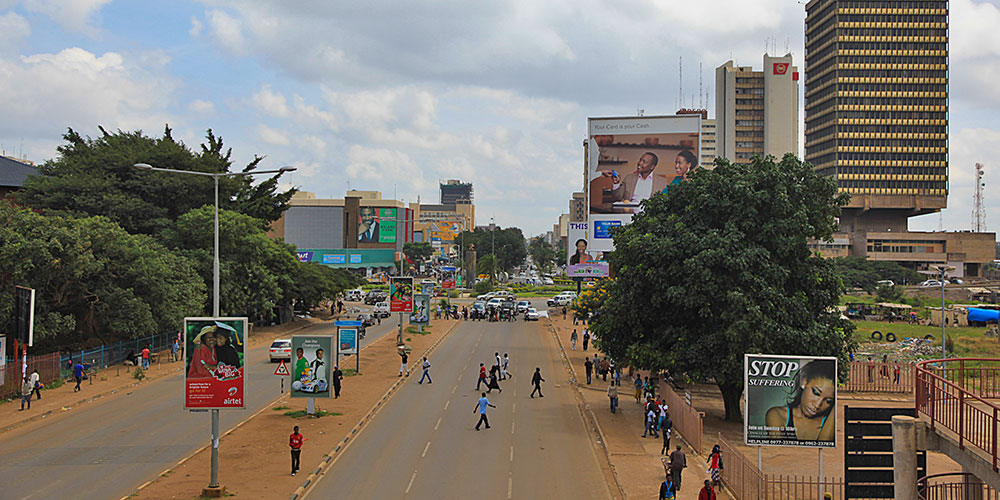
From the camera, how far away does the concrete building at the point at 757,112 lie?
511 ft

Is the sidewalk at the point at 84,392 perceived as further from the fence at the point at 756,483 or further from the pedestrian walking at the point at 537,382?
the fence at the point at 756,483

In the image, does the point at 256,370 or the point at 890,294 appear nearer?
the point at 256,370

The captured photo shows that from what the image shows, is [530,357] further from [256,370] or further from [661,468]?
[661,468]

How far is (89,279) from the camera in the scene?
3894cm

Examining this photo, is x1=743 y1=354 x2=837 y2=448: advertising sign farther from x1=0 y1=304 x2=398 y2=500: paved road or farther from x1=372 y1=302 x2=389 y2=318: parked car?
x1=372 y1=302 x2=389 y2=318: parked car

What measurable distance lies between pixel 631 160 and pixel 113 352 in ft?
140

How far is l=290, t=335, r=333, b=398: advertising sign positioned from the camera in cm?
2738

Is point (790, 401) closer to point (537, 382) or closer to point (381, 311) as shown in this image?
point (537, 382)

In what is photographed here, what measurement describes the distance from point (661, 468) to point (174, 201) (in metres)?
48.0

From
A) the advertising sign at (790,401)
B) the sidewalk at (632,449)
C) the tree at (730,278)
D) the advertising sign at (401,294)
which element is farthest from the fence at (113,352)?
the advertising sign at (790,401)

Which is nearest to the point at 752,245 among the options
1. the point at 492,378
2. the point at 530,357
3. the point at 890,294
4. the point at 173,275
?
the point at 492,378

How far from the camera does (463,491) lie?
18.4 meters

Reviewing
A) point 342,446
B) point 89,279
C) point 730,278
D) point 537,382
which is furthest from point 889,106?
point 342,446

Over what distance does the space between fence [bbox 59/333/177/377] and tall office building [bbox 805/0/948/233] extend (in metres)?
119
